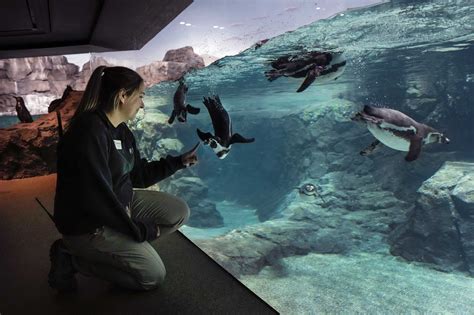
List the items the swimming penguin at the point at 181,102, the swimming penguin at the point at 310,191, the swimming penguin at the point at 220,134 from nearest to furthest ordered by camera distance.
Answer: the swimming penguin at the point at 220,134, the swimming penguin at the point at 181,102, the swimming penguin at the point at 310,191

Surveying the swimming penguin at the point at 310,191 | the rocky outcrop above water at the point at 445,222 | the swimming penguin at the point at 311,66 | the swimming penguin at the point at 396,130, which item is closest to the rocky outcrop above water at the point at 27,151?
the swimming penguin at the point at 311,66

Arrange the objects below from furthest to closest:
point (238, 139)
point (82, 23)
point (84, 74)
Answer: point (84, 74) < point (82, 23) < point (238, 139)

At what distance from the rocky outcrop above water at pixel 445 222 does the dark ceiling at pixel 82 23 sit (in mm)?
5485

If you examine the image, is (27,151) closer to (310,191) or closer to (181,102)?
(181,102)

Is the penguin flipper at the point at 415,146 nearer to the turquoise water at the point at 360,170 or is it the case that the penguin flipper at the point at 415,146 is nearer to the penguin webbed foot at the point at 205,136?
the turquoise water at the point at 360,170

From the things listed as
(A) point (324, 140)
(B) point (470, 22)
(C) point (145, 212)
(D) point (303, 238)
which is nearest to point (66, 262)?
(C) point (145, 212)

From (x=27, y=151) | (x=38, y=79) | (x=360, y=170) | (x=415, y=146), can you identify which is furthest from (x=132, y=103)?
(x=38, y=79)

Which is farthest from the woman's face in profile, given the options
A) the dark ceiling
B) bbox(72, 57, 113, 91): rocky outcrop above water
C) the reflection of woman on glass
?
bbox(72, 57, 113, 91): rocky outcrop above water

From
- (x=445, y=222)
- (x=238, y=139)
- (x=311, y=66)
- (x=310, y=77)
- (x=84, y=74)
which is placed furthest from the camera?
(x=84, y=74)

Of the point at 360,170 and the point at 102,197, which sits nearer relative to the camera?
the point at 102,197

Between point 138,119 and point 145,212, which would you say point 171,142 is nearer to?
point 138,119

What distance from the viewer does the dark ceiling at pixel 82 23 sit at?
153 inches

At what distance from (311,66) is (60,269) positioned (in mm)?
2959

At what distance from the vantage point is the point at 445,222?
6.48 meters
